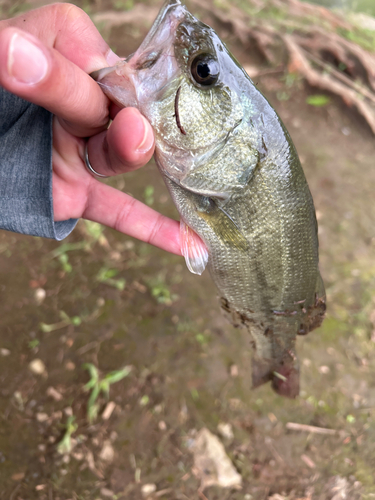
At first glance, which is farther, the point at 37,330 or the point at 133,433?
the point at 37,330

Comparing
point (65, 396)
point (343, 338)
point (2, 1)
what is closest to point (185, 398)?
point (65, 396)

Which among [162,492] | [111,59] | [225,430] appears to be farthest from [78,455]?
[111,59]

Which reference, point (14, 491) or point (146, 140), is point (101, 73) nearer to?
point (146, 140)

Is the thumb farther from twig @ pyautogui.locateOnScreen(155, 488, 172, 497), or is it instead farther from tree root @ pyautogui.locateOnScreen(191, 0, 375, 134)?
tree root @ pyautogui.locateOnScreen(191, 0, 375, 134)

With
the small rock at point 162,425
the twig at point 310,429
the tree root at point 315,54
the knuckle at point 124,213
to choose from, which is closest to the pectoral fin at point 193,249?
the knuckle at point 124,213

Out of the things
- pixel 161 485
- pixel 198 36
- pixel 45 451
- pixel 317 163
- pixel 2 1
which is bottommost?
pixel 45 451

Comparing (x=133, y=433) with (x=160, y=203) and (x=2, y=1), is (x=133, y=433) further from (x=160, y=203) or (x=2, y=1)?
(x=2, y=1)

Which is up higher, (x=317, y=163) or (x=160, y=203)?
(x=317, y=163)
